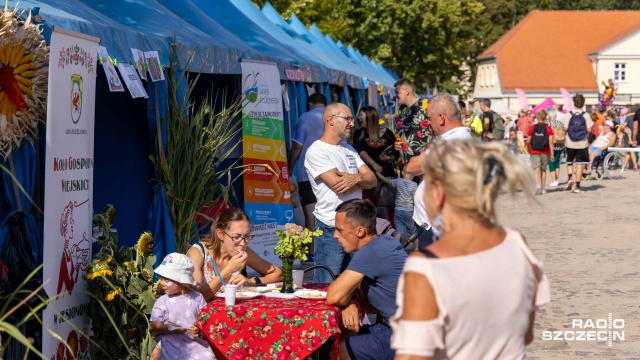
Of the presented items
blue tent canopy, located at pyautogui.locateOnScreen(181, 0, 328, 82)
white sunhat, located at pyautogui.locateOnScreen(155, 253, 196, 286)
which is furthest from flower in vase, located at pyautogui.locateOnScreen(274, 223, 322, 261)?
blue tent canopy, located at pyautogui.locateOnScreen(181, 0, 328, 82)

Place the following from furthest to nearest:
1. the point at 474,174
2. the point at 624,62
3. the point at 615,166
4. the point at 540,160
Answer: the point at 624,62 < the point at 615,166 < the point at 540,160 < the point at 474,174

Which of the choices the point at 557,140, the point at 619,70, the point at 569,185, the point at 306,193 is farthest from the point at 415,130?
the point at 619,70

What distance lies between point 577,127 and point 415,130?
14.3 m

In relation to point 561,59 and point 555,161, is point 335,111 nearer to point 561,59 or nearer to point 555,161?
point 555,161

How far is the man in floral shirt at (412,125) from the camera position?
9.33 m

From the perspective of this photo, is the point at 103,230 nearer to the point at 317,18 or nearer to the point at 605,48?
the point at 317,18

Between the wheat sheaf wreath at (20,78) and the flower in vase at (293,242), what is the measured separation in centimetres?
153

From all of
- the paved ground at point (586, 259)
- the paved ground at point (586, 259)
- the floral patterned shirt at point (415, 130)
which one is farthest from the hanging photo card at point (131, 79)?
the paved ground at point (586, 259)

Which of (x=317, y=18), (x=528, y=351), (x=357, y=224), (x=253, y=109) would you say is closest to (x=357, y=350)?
(x=357, y=224)

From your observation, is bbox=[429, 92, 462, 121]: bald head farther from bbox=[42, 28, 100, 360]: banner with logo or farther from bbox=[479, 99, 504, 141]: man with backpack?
bbox=[479, 99, 504, 141]: man with backpack

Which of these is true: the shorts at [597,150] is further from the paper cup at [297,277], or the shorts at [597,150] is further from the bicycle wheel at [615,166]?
the paper cup at [297,277]

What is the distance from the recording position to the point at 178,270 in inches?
247

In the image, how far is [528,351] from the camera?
26.3 feet

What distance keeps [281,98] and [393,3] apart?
3756 centimetres
